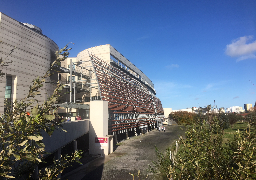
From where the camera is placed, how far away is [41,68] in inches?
1400

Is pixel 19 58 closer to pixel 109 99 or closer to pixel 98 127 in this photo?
pixel 109 99

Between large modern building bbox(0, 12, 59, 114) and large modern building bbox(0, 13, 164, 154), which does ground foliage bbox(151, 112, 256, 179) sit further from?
large modern building bbox(0, 12, 59, 114)

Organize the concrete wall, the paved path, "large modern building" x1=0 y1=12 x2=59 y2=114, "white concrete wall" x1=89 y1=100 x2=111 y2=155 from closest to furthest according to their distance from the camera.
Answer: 1. the concrete wall
2. the paved path
3. "white concrete wall" x1=89 y1=100 x2=111 y2=155
4. "large modern building" x1=0 y1=12 x2=59 y2=114

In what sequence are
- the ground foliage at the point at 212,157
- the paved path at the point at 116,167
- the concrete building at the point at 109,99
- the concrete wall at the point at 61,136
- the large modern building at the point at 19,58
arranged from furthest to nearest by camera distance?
the large modern building at the point at 19,58 < the concrete building at the point at 109,99 < the paved path at the point at 116,167 < the concrete wall at the point at 61,136 < the ground foliage at the point at 212,157

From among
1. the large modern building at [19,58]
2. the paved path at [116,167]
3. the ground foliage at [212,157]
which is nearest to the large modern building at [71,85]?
the large modern building at [19,58]

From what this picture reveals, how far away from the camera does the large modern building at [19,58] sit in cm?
2856

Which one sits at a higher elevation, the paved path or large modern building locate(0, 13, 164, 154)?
large modern building locate(0, 13, 164, 154)

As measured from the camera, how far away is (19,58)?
30953 mm

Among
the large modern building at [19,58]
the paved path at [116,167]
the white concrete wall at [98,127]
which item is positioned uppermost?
the large modern building at [19,58]

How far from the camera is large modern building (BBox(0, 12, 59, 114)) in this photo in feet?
93.7

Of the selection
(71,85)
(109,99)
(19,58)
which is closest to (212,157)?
(109,99)

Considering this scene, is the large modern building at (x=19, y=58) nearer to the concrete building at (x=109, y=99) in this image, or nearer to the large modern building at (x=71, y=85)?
the large modern building at (x=71, y=85)

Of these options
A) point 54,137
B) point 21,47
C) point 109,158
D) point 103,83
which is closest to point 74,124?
point 54,137

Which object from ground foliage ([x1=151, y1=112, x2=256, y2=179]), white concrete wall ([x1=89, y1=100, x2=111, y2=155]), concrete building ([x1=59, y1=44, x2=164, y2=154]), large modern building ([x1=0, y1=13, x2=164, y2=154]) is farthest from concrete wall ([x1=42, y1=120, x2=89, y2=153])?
ground foliage ([x1=151, y1=112, x2=256, y2=179])
